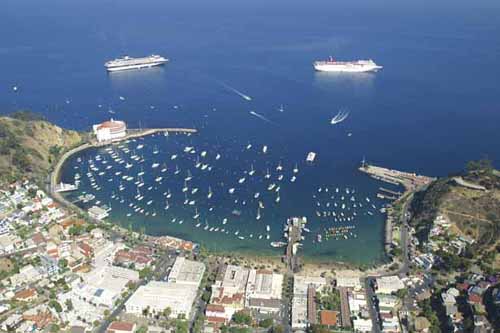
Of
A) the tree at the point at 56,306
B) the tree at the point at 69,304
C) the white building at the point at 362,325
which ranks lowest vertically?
the tree at the point at 56,306

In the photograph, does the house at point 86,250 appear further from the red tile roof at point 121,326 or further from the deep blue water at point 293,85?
the red tile roof at point 121,326

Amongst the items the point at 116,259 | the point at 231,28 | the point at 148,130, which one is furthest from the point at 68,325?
the point at 231,28

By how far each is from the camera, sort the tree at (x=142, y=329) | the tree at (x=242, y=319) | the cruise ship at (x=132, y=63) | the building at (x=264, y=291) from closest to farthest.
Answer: the tree at (x=142, y=329), the tree at (x=242, y=319), the building at (x=264, y=291), the cruise ship at (x=132, y=63)

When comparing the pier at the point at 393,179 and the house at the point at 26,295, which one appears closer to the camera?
the house at the point at 26,295

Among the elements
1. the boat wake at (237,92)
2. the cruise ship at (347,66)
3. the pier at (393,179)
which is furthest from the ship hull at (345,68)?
the pier at (393,179)

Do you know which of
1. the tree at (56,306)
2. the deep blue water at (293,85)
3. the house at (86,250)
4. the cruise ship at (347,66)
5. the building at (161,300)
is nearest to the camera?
the building at (161,300)

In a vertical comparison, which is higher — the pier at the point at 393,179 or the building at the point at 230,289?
the pier at the point at 393,179

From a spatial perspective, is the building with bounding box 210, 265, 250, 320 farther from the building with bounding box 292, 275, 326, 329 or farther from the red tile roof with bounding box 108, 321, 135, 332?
the red tile roof with bounding box 108, 321, 135, 332
